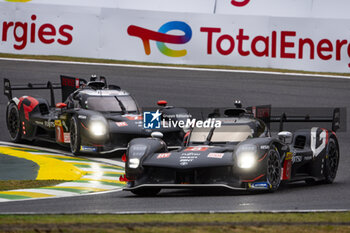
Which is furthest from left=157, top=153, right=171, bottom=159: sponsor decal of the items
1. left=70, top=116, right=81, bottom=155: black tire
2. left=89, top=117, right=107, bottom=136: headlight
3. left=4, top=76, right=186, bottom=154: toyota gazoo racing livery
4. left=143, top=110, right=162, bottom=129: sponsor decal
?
left=70, top=116, right=81, bottom=155: black tire

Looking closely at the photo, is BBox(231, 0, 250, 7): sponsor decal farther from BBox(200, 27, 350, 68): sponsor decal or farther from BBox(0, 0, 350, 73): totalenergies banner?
BBox(200, 27, 350, 68): sponsor decal

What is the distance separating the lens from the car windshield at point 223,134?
12250mm

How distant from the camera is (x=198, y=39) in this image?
2542cm

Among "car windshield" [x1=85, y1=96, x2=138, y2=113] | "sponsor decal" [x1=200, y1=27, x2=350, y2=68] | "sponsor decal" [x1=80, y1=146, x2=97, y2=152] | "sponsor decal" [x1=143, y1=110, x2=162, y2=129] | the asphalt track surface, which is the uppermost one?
"sponsor decal" [x1=200, y1=27, x2=350, y2=68]

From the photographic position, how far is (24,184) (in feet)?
40.7

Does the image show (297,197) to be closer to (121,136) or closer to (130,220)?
(130,220)

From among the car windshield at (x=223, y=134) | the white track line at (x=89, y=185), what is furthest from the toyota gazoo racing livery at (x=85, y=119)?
the car windshield at (x=223, y=134)

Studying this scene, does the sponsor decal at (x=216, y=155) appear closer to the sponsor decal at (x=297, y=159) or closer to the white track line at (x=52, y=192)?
the sponsor decal at (x=297, y=159)

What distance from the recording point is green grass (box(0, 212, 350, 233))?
8.05 meters

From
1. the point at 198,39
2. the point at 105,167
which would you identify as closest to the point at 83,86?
the point at 105,167

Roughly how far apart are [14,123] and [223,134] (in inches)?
308

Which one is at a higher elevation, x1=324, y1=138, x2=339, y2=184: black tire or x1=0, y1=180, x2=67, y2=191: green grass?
x1=324, y1=138, x2=339, y2=184: black tire

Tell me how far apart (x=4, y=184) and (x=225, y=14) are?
1409 cm

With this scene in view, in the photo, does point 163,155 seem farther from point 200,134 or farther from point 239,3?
point 239,3
